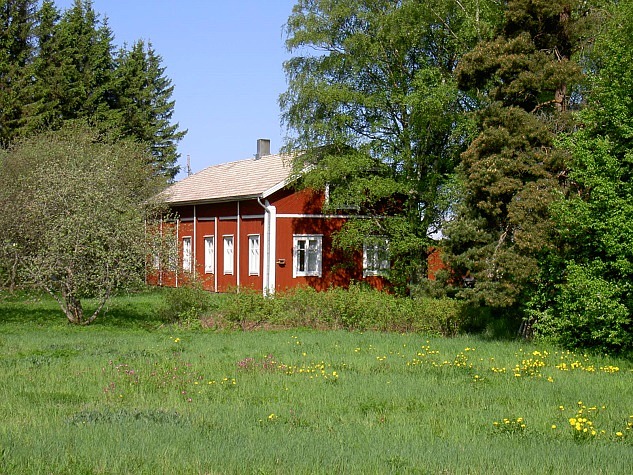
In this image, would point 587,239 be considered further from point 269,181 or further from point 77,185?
point 269,181

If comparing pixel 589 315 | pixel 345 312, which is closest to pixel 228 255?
pixel 345 312

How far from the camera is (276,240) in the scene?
1350 inches

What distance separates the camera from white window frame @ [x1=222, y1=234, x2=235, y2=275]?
3720 cm

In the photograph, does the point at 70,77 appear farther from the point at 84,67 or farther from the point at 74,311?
the point at 74,311

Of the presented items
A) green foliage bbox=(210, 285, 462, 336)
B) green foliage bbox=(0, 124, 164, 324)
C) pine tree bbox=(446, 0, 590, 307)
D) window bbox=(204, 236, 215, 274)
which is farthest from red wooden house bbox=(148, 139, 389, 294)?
pine tree bbox=(446, 0, 590, 307)

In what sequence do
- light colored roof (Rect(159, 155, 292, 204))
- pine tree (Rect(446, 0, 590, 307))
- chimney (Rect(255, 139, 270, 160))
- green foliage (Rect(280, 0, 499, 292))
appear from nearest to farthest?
pine tree (Rect(446, 0, 590, 307)) < green foliage (Rect(280, 0, 499, 292)) < light colored roof (Rect(159, 155, 292, 204)) < chimney (Rect(255, 139, 270, 160))

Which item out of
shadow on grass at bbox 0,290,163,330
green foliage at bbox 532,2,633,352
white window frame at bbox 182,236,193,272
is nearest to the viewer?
green foliage at bbox 532,2,633,352

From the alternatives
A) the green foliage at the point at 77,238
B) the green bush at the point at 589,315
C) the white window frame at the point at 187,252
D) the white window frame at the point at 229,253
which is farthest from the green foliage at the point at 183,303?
the white window frame at the point at 187,252

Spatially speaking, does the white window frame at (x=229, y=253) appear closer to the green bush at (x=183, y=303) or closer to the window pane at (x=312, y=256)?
the window pane at (x=312, y=256)

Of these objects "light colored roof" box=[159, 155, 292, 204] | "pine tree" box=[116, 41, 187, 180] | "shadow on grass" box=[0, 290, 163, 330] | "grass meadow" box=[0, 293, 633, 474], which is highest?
"pine tree" box=[116, 41, 187, 180]

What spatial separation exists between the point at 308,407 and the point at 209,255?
2896 cm

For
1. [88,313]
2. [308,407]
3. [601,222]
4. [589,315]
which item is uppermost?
[601,222]

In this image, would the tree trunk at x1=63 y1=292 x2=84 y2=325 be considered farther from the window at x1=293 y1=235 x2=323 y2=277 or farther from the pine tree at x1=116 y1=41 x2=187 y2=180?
the pine tree at x1=116 y1=41 x2=187 y2=180

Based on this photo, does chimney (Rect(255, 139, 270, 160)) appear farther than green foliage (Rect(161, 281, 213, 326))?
Yes
